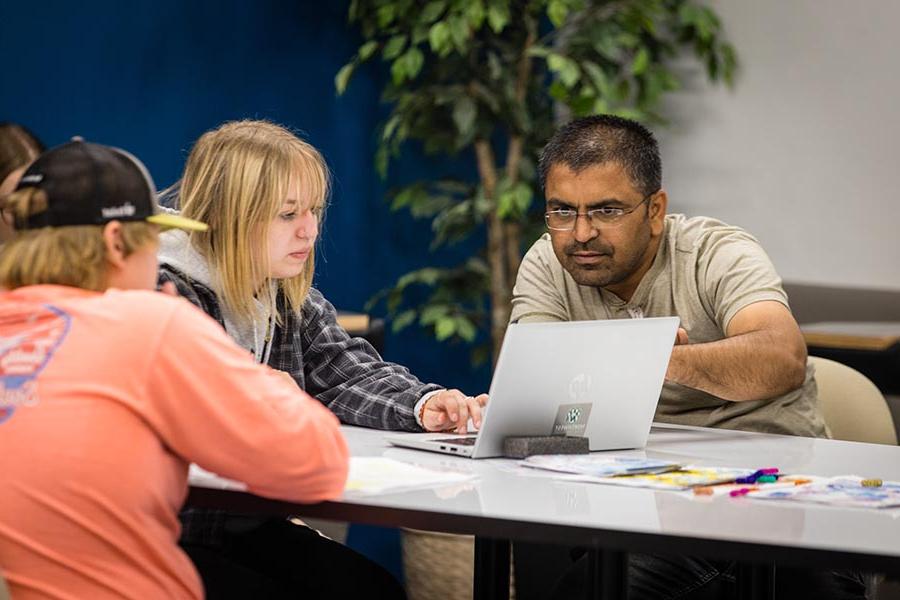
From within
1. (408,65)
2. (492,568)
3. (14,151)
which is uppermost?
(408,65)

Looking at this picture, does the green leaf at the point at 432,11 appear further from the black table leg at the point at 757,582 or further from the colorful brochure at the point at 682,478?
the black table leg at the point at 757,582

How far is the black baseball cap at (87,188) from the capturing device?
1.49 meters

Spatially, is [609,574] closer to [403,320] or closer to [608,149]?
[608,149]

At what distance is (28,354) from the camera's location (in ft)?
4.65

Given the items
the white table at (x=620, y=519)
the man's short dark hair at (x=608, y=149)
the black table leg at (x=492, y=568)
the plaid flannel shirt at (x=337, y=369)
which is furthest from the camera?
the man's short dark hair at (x=608, y=149)

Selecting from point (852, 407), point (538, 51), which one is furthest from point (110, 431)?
point (538, 51)

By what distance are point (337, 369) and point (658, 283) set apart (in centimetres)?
69

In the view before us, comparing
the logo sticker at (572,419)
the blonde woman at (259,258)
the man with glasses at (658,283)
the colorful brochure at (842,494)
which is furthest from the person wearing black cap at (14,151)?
the colorful brochure at (842,494)

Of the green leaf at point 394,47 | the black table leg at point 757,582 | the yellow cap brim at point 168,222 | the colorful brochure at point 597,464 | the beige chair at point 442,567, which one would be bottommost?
the beige chair at point 442,567

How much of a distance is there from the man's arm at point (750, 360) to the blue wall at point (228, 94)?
63.4 inches

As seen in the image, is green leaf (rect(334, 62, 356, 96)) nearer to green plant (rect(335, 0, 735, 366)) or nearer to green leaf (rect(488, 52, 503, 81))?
green plant (rect(335, 0, 735, 366))

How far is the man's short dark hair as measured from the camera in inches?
100

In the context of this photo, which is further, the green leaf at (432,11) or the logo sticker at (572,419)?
the green leaf at (432,11)

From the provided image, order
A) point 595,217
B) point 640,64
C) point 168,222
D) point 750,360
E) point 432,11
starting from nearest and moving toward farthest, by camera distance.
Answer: point 168,222
point 750,360
point 595,217
point 432,11
point 640,64
